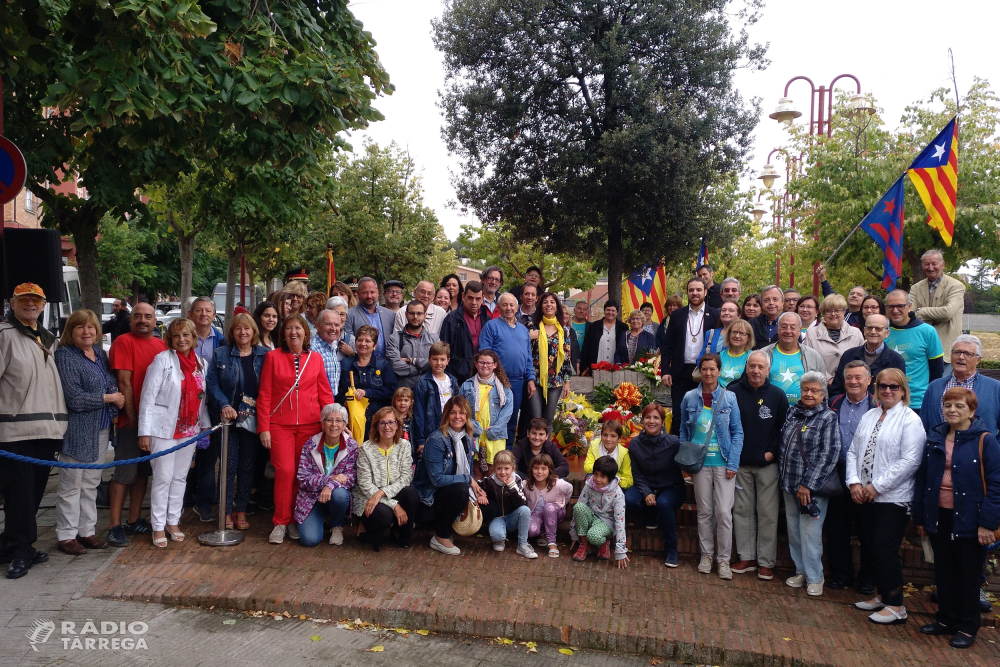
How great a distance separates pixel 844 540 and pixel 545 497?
2.51 metres

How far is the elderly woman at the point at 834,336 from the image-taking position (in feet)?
23.8

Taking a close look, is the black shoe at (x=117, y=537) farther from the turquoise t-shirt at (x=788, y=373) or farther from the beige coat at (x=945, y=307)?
the beige coat at (x=945, y=307)

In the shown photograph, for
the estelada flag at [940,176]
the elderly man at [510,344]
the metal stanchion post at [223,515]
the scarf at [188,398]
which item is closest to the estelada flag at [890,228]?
the estelada flag at [940,176]

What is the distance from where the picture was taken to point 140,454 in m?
6.50

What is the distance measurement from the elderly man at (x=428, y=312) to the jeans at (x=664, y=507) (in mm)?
2707

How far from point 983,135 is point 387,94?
14494mm

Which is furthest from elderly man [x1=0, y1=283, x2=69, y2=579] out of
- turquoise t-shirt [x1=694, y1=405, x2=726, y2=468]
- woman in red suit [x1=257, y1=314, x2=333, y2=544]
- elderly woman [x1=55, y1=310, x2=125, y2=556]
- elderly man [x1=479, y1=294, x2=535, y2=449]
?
turquoise t-shirt [x1=694, y1=405, x2=726, y2=468]

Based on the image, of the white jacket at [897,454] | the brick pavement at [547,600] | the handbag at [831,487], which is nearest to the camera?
the brick pavement at [547,600]

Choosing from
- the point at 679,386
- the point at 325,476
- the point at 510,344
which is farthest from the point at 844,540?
the point at 325,476

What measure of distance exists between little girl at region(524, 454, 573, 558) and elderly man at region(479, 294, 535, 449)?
81cm

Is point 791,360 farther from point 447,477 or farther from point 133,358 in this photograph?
point 133,358

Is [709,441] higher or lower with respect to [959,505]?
higher

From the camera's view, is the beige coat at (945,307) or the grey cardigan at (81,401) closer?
the grey cardigan at (81,401)

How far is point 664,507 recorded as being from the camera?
6.59m
